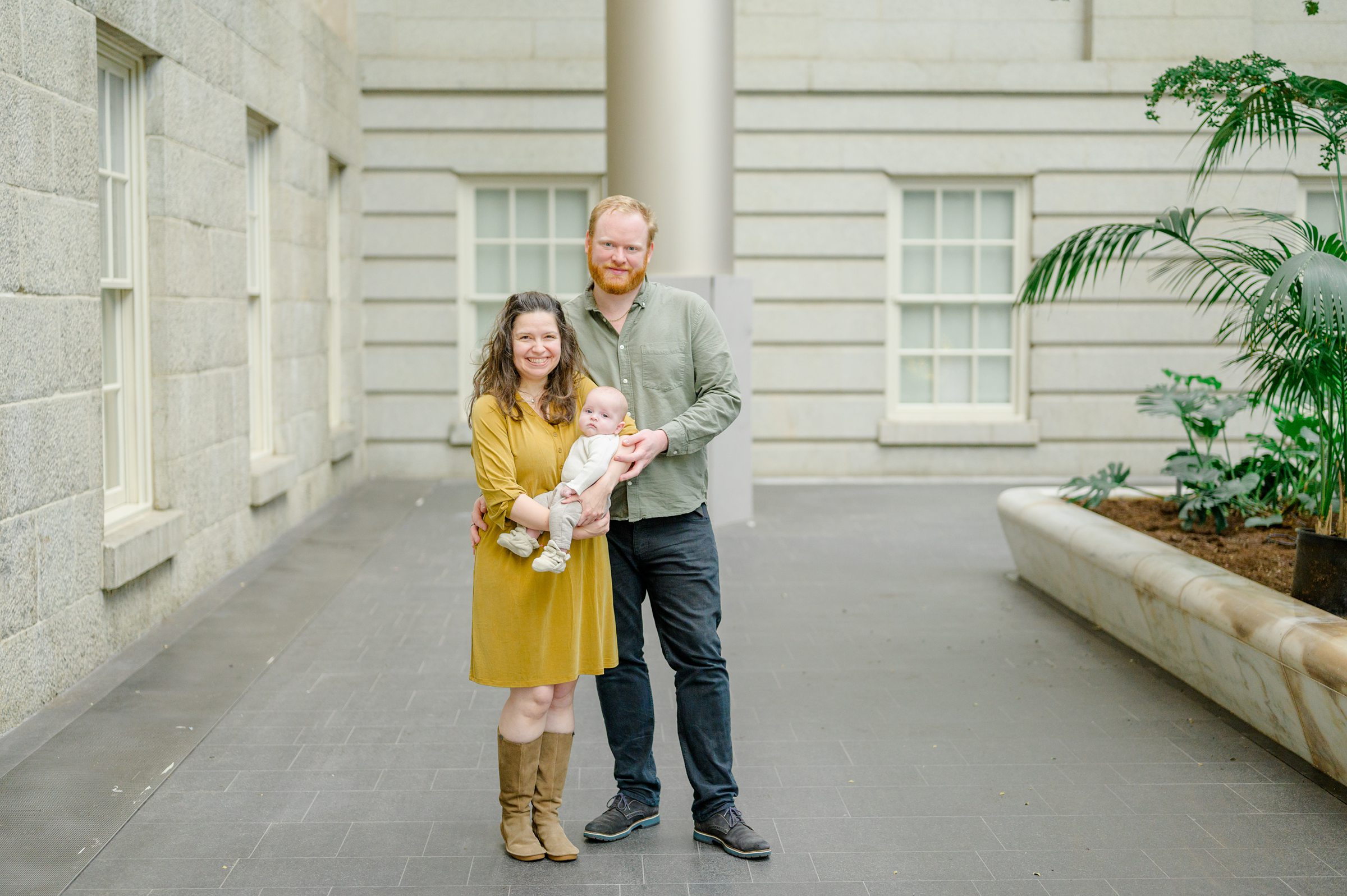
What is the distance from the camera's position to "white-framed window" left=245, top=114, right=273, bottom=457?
9.38 m

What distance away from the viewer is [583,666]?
389 cm

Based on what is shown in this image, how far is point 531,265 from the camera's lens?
13539 mm

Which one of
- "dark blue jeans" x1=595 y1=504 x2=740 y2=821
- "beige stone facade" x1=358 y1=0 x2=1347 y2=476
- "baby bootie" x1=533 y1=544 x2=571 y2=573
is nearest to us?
"baby bootie" x1=533 y1=544 x2=571 y2=573

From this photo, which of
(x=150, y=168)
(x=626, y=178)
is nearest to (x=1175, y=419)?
(x=626, y=178)

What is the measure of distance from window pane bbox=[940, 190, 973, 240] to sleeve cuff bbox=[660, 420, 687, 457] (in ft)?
33.5

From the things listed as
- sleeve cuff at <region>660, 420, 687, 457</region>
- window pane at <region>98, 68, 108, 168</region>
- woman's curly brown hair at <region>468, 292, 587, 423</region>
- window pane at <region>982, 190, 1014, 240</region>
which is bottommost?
sleeve cuff at <region>660, 420, 687, 457</region>

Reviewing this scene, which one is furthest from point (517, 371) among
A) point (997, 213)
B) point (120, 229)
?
point (997, 213)

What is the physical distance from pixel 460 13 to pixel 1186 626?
1021 cm

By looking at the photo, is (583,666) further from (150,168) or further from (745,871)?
(150,168)

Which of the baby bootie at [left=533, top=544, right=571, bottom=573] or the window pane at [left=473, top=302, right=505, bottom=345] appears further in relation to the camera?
the window pane at [left=473, top=302, right=505, bottom=345]

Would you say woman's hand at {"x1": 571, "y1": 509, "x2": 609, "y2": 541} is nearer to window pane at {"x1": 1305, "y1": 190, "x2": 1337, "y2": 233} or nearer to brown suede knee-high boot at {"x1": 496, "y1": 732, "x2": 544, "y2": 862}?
brown suede knee-high boot at {"x1": 496, "y1": 732, "x2": 544, "y2": 862}

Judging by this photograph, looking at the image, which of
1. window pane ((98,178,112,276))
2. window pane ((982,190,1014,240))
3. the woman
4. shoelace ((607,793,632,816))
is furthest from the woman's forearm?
window pane ((982,190,1014,240))

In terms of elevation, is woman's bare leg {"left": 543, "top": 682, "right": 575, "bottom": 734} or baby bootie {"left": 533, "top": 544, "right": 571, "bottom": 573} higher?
baby bootie {"left": 533, "top": 544, "right": 571, "bottom": 573}

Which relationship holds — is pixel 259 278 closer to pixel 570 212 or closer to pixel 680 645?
pixel 570 212
